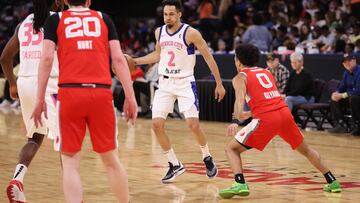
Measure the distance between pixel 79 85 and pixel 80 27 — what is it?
428mm

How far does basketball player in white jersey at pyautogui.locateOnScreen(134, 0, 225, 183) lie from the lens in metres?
8.95

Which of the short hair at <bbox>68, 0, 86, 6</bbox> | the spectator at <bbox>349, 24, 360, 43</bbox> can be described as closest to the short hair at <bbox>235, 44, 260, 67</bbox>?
the short hair at <bbox>68, 0, 86, 6</bbox>

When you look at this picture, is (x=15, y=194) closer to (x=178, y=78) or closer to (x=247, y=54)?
(x=247, y=54)

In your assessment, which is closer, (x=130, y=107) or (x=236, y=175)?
(x=130, y=107)

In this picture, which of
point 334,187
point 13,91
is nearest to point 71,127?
point 13,91

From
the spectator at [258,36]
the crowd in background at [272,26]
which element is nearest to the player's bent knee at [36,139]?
the crowd in background at [272,26]

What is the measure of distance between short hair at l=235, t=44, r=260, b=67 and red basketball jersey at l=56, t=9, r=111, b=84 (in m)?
2.41

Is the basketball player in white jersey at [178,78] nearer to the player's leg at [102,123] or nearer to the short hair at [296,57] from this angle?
the player's leg at [102,123]

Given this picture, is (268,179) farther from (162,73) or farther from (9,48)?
(9,48)

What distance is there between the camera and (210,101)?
17.7 m

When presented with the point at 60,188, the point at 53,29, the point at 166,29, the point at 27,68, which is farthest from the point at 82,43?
the point at 166,29

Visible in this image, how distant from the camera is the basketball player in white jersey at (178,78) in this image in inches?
352

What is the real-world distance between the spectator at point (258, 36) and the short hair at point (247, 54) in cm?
1039

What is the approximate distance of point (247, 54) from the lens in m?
7.91
